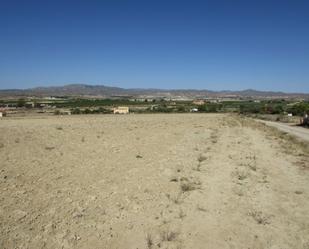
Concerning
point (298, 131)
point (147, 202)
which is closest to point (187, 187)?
point (147, 202)

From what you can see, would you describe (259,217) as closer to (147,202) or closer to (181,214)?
(181,214)

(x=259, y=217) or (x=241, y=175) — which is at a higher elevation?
(x=259, y=217)

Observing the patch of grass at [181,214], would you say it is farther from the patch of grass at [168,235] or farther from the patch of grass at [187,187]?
the patch of grass at [187,187]

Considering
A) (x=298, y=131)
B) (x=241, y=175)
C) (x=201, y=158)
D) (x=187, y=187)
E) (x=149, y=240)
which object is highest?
(x=149, y=240)

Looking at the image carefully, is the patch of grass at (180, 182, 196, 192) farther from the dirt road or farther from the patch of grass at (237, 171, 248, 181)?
the dirt road


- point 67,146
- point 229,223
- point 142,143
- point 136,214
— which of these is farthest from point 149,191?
point 142,143

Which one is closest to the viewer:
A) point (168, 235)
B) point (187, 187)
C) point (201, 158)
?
point (168, 235)

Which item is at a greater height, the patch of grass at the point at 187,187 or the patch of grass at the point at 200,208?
the patch of grass at the point at 200,208

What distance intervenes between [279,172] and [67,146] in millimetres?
11966

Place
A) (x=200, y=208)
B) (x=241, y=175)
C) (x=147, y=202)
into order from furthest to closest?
(x=241, y=175)
(x=147, y=202)
(x=200, y=208)

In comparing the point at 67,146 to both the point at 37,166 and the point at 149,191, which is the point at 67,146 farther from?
the point at 149,191

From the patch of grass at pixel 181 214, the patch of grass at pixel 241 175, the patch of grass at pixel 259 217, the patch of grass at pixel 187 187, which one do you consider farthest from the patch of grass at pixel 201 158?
the patch of grass at pixel 181 214

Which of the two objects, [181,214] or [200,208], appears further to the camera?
[200,208]

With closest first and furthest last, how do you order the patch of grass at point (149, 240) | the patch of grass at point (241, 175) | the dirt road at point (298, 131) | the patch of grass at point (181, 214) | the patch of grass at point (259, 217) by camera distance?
the patch of grass at point (149, 240) → the patch of grass at point (259, 217) → the patch of grass at point (181, 214) → the patch of grass at point (241, 175) → the dirt road at point (298, 131)
